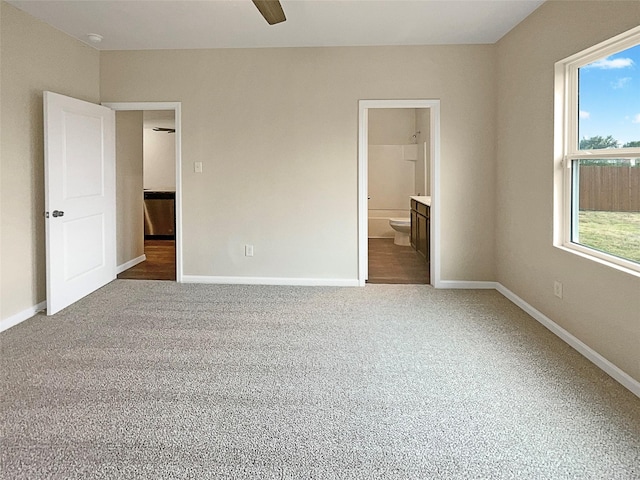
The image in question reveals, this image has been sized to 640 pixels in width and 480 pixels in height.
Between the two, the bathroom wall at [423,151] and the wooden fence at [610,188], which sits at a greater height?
the bathroom wall at [423,151]

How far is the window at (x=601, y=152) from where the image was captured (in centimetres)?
288

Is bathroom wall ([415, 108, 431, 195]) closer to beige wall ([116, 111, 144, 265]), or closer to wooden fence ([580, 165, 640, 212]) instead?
beige wall ([116, 111, 144, 265])

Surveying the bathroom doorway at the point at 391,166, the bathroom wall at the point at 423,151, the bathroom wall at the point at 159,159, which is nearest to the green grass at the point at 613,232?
the bathroom wall at the point at 423,151

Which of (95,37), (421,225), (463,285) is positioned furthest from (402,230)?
(95,37)

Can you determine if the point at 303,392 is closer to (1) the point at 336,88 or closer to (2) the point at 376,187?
(1) the point at 336,88

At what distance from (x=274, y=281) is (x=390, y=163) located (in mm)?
4665

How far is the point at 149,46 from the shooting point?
5082 millimetres

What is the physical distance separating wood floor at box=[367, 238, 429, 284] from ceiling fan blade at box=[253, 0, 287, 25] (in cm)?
303

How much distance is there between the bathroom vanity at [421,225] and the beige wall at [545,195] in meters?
1.32

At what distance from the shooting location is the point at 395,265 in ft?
21.2

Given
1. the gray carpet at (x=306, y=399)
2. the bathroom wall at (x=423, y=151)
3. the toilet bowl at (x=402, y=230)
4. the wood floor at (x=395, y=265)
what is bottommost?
the gray carpet at (x=306, y=399)

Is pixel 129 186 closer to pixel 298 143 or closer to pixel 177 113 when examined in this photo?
pixel 177 113

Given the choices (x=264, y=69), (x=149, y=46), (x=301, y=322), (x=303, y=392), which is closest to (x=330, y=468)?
(x=303, y=392)

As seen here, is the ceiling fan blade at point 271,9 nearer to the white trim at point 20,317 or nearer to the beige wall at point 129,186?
the white trim at point 20,317
